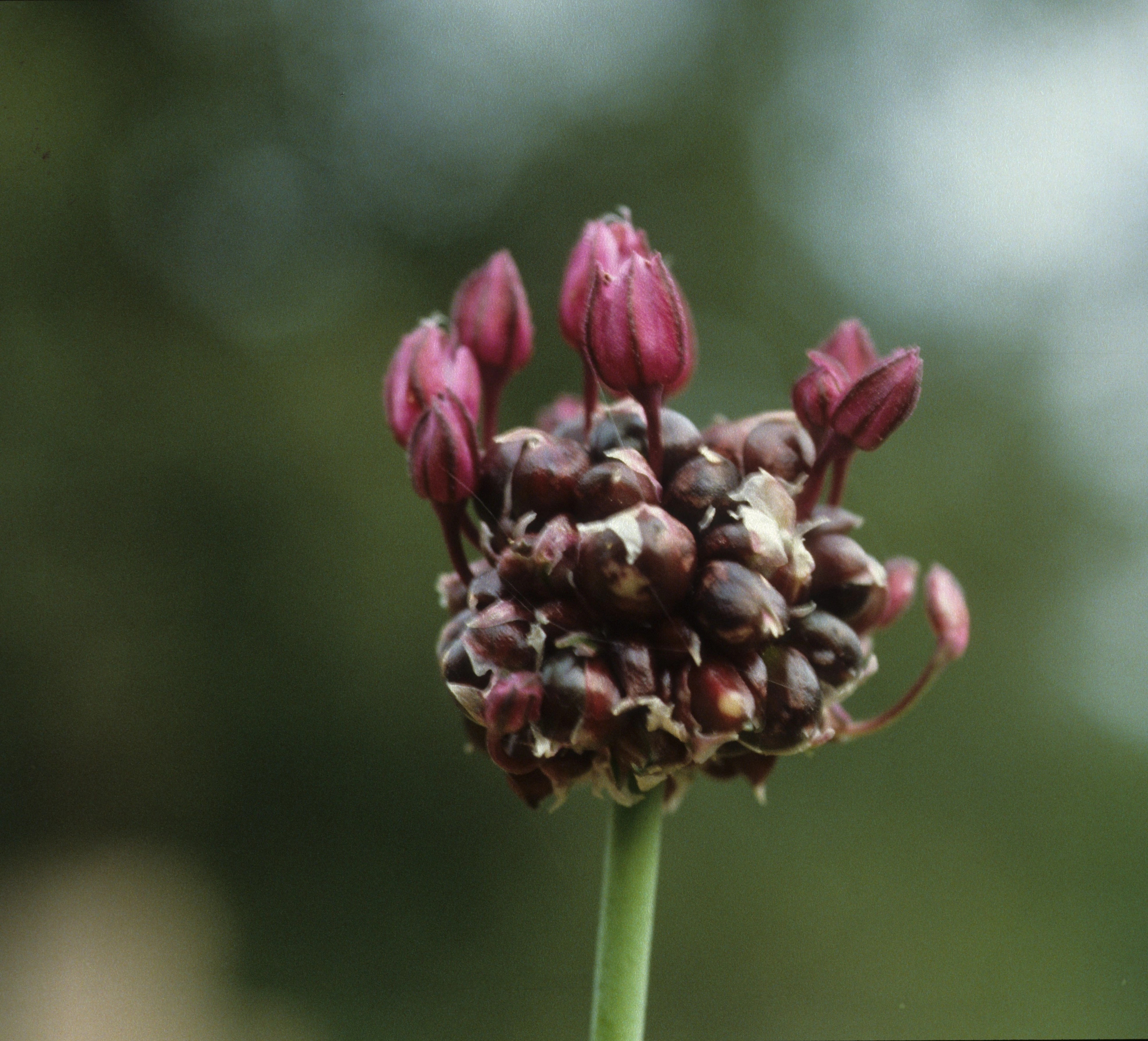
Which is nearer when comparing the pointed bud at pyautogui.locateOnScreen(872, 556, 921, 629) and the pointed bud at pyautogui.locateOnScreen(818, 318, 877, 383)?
the pointed bud at pyautogui.locateOnScreen(872, 556, 921, 629)

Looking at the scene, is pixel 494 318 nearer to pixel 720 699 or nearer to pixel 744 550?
pixel 744 550

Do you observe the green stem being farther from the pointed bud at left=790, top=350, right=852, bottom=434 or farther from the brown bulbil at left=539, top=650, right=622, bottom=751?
the pointed bud at left=790, top=350, right=852, bottom=434

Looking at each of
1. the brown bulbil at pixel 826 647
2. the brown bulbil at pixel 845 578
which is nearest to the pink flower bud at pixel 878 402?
the brown bulbil at pixel 845 578

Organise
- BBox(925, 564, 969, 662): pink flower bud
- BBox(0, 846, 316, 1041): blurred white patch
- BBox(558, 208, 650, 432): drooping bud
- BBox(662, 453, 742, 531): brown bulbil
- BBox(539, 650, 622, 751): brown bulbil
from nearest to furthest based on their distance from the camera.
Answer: BBox(539, 650, 622, 751): brown bulbil → BBox(662, 453, 742, 531): brown bulbil → BBox(558, 208, 650, 432): drooping bud → BBox(925, 564, 969, 662): pink flower bud → BBox(0, 846, 316, 1041): blurred white patch

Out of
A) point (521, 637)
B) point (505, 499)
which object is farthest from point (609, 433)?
point (521, 637)

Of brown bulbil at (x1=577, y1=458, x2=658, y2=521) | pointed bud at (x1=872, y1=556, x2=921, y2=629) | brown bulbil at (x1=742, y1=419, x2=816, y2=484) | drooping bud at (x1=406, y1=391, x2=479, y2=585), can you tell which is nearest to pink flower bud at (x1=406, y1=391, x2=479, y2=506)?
drooping bud at (x1=406, y1=391, x2=479, y2=585)

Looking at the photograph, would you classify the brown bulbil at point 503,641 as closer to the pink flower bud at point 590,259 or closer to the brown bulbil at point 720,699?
the brown bulbil at point 720,699

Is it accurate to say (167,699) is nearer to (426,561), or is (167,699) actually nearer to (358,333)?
(426,561)
